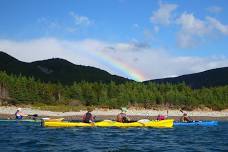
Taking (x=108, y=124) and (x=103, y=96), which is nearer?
(x=108, y=124)

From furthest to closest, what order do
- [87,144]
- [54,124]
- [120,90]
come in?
[120,90] → [54,124] → [87,144]

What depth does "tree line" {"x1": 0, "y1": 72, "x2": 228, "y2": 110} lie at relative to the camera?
11675cm

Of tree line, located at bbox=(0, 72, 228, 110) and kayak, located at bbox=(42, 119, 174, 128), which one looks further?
tree line, located at bbox=(0, 72, 228, 110)

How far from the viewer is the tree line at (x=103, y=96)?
116750 mm

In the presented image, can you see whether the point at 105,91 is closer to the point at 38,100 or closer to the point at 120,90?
the point at 120,90

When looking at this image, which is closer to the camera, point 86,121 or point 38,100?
point 86,121

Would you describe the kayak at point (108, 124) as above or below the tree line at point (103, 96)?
below

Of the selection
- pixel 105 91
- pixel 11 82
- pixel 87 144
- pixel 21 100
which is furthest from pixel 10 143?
pixel 105 91

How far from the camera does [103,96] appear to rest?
411 ft

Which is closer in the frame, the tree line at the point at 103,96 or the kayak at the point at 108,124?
the kayak at the point at 108,124

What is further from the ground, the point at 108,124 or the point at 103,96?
the point at 103,96

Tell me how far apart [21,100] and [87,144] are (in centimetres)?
8311

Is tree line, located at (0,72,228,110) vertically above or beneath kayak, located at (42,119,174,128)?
above

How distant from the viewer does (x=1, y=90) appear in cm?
11788
